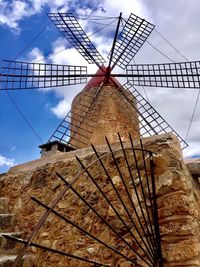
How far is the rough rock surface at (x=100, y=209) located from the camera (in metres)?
1.71

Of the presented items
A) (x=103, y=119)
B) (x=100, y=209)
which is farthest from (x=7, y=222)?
(x=103, y=119)

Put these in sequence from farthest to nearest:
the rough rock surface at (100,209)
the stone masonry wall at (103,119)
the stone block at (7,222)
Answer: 1. the stone masonry wall at (103,119)
2. the stone block at (7,222)
3. the rough rock surface at (100,209)

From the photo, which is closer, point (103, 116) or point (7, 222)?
point (7, 222)

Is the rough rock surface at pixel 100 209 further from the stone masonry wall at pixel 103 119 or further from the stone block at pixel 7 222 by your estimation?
the stone masonry wall at pixel 103 119

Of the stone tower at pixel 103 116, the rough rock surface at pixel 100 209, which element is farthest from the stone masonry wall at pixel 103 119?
the rough rock surface at pixel 100 209

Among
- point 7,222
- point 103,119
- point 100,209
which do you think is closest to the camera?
point 100,209

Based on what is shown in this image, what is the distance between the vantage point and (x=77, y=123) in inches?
251

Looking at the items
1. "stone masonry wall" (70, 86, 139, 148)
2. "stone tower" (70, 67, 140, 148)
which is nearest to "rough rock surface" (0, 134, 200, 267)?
"stone tower" (70, 67, 140, 148)

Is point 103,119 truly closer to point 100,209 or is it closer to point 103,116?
point 103,116

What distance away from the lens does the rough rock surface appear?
67.2 inches

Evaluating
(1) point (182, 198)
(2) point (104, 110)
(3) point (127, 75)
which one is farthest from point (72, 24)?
(1) point (182, 198)

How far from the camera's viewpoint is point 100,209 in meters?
2.02

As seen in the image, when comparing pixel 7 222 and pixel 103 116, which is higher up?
pixel 103 116

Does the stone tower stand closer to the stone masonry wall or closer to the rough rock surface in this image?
the stone masonry wall
